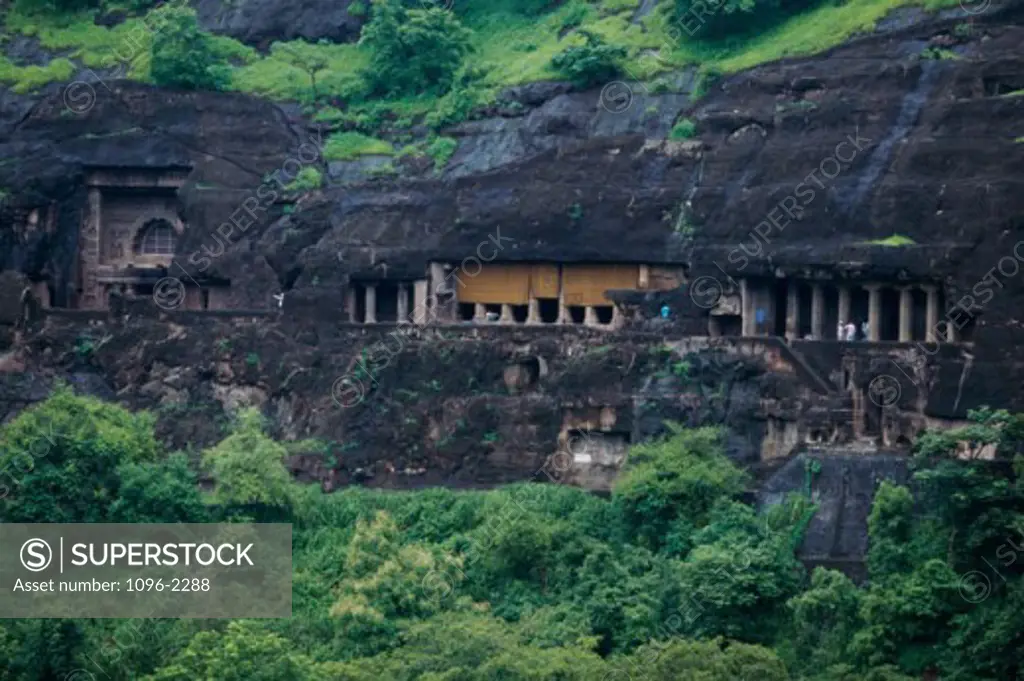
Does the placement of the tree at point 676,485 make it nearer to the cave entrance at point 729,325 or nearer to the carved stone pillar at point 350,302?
the cave entrance at point 729,325

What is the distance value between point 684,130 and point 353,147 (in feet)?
26.7

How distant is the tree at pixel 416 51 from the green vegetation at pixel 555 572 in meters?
11.6

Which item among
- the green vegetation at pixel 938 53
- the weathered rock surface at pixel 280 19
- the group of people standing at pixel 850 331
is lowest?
the group of people standing at pixel 850 331

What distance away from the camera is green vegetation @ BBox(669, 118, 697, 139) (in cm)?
6738

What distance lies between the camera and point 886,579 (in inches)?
2282

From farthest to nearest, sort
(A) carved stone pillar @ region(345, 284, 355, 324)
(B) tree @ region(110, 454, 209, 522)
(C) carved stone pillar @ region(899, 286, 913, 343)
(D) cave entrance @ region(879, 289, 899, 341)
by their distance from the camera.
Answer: (A) carved stone pillar @ region(345, 284, 355, 324), (D) cave entrance @ region(879, 289, 899, 341), (C) carved stone pillar @ region(899, 286, 913, 343), (B) tree @ region(110, 454, 209, 522)

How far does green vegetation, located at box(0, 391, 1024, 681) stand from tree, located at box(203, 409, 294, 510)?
0.14 feet

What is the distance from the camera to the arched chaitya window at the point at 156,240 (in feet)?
243

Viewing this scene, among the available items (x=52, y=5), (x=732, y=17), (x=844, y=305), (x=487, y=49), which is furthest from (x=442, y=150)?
(x=52, y=5)

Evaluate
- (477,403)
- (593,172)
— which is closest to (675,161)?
(593,172)

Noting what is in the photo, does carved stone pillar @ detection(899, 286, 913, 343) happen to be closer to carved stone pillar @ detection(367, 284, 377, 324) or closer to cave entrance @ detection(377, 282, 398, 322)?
cave entrance @ detection(377, 282, 398, 322)

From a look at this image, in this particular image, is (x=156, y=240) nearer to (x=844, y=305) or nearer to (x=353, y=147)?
(x=353, y=147)

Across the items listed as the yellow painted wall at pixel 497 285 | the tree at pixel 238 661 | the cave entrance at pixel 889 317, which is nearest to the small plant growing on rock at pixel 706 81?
the yellow painted wall at pixel 497 285

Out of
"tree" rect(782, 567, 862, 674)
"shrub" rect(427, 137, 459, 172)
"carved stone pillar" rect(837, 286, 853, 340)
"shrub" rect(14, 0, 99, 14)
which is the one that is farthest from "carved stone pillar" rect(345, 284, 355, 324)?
"tree" rect(782, 567, 862, 674)
